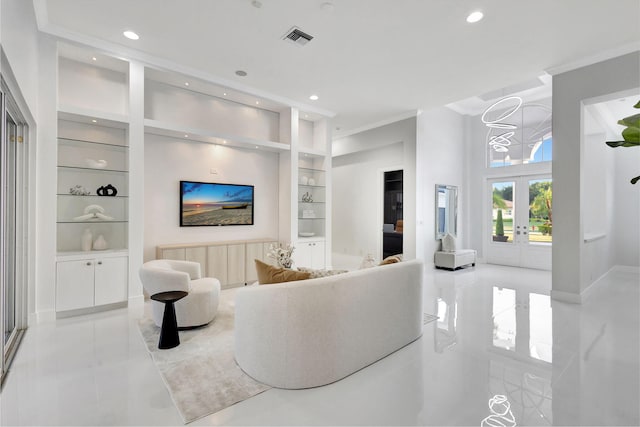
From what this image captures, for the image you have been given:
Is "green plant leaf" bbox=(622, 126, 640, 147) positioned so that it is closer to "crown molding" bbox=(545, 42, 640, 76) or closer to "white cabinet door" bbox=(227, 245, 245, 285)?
"crown molding" bbox=(545, 42, 640, 76)

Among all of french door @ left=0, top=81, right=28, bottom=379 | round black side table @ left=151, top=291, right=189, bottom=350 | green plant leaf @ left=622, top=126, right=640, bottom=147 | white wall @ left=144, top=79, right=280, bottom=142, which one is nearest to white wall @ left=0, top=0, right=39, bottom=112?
french door @ left=0, top=81, right=28, bottom=379

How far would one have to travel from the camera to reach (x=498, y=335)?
3.28 m

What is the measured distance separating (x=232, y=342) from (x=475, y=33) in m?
4.55

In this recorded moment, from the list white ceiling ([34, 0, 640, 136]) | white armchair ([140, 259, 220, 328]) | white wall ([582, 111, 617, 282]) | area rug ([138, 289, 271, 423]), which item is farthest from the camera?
white wall ([582, 111, 617, 282])

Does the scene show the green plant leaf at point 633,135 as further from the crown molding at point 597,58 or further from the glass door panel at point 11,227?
the glass door panel at point 11,227

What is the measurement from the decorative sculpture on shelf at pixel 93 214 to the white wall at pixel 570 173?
21.7 ft

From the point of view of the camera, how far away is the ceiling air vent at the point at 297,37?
3660mm

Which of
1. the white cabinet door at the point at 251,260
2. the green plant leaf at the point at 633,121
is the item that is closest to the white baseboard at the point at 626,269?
the green plant leaf at the point at 633,121

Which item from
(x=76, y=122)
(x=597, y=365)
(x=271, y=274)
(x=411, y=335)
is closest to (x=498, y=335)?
(x=597, y=365)

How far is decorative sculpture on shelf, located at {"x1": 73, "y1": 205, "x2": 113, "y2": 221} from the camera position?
3984mm

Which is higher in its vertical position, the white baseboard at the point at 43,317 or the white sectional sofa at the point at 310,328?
the white sectional sofa at the point at 310,328

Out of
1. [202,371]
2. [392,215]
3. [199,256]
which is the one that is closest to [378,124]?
[392,215]

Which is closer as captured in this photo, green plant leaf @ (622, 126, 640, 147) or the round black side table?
green plant leaf @ (622, 126, 640, 147)

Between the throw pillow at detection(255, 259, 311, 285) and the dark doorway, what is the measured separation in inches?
203
